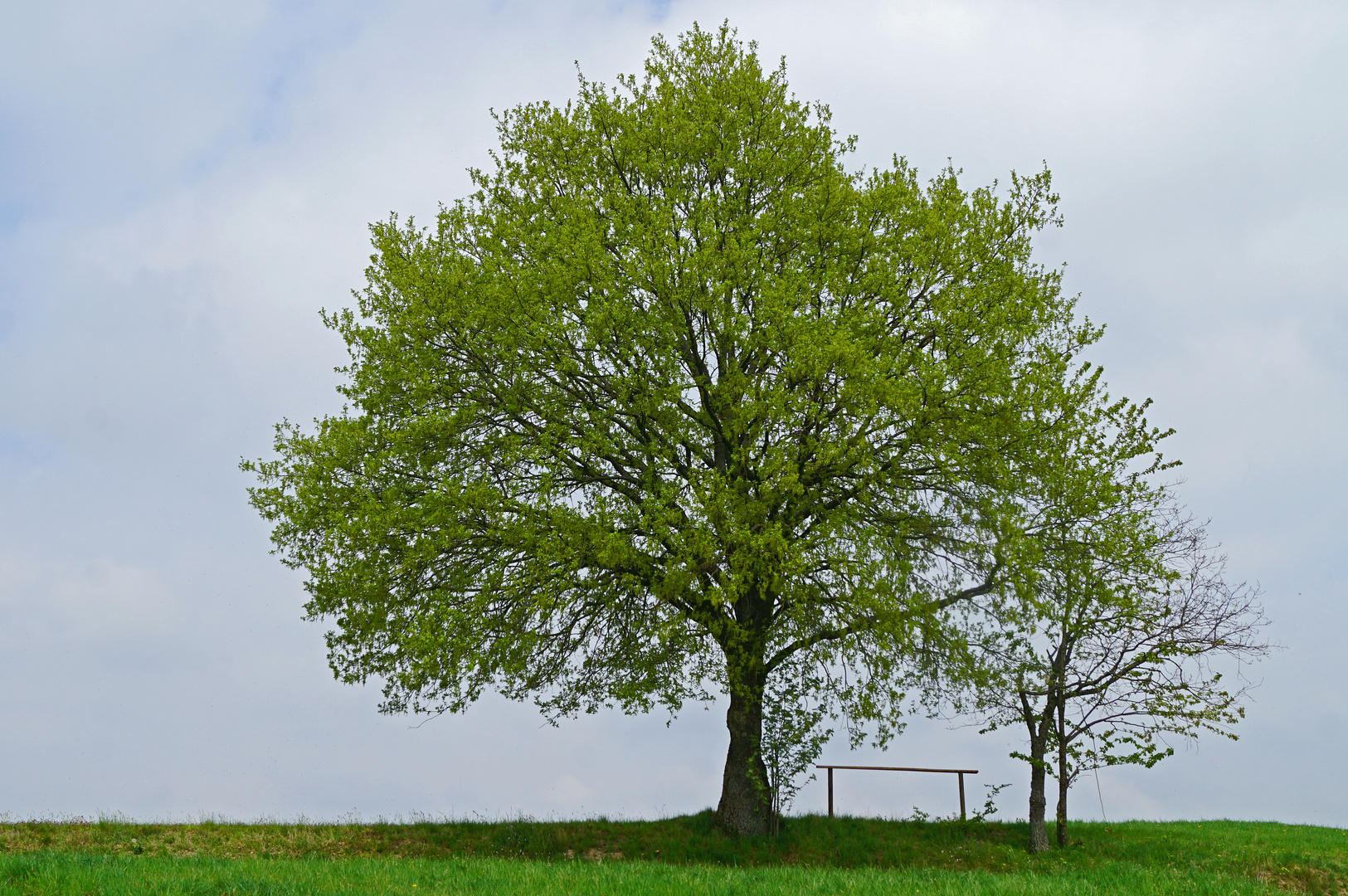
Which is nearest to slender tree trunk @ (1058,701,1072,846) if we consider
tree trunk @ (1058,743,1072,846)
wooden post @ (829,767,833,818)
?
tree trunk @ (1058,743,1072,846)

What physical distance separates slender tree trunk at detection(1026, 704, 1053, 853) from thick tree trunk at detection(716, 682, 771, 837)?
5.82 m

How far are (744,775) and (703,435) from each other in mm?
7002

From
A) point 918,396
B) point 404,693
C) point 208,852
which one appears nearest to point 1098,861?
point 918,396

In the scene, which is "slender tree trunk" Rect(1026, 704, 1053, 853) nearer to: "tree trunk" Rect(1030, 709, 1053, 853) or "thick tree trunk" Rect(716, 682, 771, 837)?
"tree trunk" Rect(1030, 709, 1053, 853)

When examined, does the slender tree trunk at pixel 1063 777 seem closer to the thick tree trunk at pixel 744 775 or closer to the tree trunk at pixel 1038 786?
the tree trunk at pixel 1038 786

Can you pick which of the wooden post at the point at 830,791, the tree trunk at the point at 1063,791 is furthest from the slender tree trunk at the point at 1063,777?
the wooden post at the point at 830,791

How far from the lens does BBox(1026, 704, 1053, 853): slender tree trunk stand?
66.6 feet

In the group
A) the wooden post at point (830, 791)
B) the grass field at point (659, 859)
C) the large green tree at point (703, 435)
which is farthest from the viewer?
the wooden post at point (830, 791)

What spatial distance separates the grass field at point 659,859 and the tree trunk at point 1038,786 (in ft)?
1.59

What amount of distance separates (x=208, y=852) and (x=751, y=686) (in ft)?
33.7

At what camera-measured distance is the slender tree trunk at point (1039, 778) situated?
20312mm

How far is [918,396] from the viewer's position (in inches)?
665

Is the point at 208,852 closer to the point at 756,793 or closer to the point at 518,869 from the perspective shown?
the point at 518,869

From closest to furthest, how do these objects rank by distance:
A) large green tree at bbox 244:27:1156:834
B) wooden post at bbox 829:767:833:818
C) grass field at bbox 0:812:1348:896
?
grass field at bbox 0:812:1348:896, large green tree at bbox 244:27:1156:834, wooden post at bbox 829:767:833:818
